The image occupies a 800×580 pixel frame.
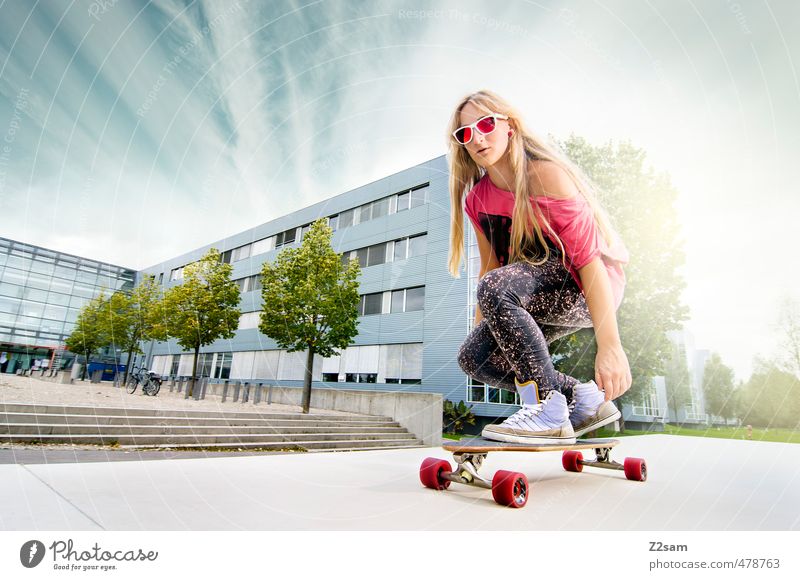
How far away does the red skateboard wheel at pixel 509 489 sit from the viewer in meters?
2.34

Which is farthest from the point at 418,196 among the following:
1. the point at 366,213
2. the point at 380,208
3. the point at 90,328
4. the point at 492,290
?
the point at 90,328

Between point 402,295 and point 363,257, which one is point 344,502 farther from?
point 363,257

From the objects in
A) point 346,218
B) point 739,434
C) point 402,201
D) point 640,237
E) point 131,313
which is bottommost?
point 739,434

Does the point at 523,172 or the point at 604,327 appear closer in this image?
the point at 604,327

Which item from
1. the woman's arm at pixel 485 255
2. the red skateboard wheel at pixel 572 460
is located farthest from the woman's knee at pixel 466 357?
the red skateboard wheel at pixel 572 460

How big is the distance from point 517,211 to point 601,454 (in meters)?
3.09

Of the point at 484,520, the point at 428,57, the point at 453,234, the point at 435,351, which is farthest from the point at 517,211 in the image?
the point at 435,351

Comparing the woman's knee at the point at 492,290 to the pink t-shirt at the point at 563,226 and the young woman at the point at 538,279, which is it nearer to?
the young woman at the point at 538,279

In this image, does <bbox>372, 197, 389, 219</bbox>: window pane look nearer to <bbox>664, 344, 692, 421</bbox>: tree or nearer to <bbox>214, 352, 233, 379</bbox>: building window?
<bbox>664, 344, 692, 421</bbox>: tree

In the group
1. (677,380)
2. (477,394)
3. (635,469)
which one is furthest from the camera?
(477,394)

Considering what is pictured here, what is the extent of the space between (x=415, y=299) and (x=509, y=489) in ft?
54.8

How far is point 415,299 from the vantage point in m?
19.0
